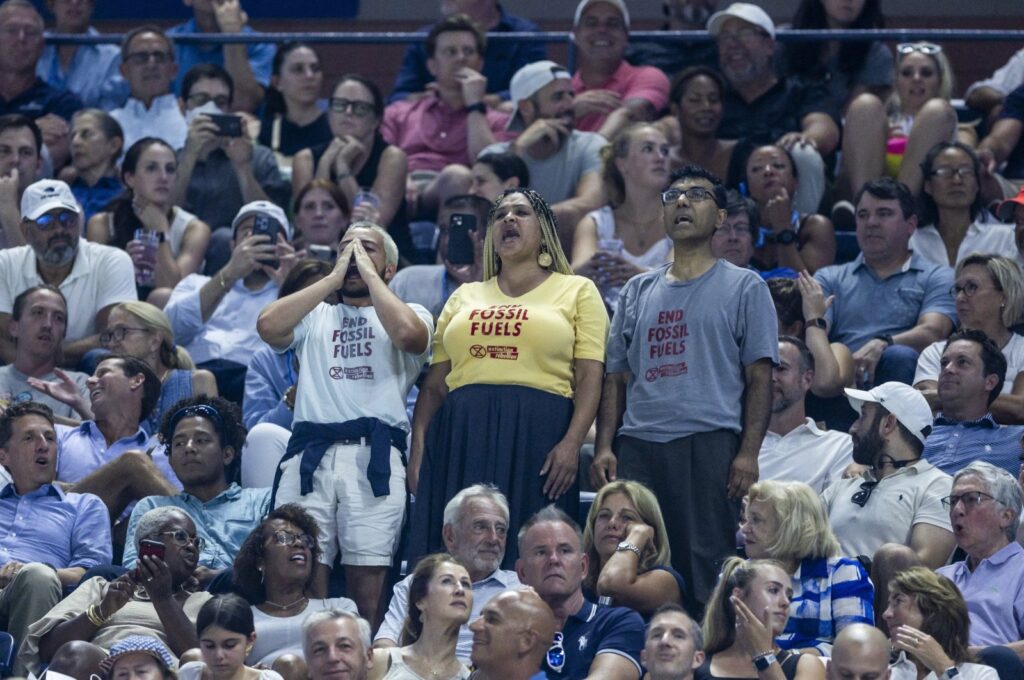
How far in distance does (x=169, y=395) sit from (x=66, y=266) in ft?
3.65

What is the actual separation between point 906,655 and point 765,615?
47 centimetres

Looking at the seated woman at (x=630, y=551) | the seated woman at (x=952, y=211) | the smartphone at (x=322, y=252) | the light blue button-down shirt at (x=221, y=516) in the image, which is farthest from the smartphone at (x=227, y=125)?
the seated woman at (x=630, y=551)

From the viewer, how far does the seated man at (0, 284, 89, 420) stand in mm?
8719

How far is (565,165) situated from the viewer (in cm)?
978

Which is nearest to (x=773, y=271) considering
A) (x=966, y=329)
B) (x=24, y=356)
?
(x=966, y=329)

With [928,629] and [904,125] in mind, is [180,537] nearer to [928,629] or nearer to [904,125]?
[928,629]

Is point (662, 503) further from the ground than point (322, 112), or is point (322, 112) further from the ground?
point (322, 112)

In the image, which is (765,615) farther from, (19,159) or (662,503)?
(19,159)

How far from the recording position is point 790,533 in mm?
6789

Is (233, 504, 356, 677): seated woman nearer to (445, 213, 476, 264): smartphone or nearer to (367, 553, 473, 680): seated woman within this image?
(367, 553, 473, 680): seated woman

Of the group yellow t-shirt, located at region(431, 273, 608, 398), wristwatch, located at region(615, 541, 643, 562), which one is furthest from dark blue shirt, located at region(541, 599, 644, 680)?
yellow t-shirt, located at region(431, 273, 608, 398)

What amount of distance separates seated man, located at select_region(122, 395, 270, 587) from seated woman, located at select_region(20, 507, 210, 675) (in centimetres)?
32

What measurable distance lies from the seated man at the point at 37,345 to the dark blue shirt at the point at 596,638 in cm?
300

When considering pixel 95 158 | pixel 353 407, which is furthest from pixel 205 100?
pixel 353 407
